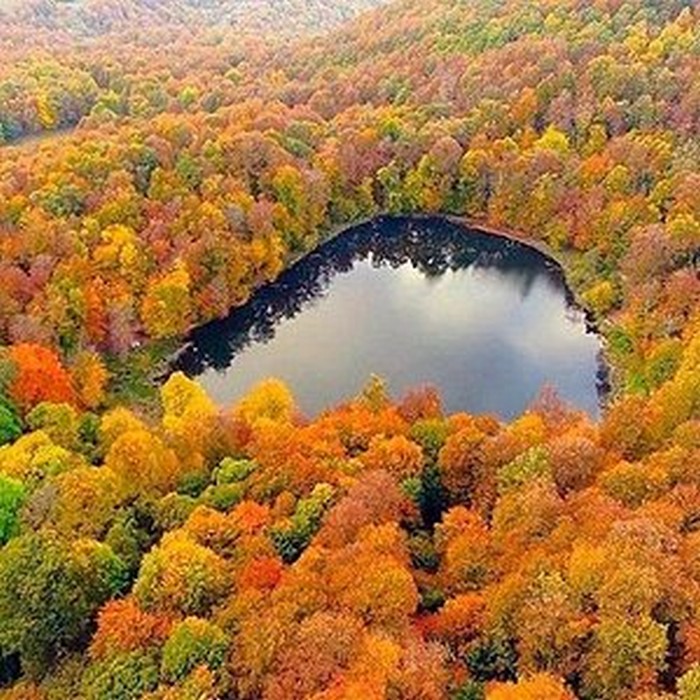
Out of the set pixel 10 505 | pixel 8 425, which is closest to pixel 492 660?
pixel 10 505

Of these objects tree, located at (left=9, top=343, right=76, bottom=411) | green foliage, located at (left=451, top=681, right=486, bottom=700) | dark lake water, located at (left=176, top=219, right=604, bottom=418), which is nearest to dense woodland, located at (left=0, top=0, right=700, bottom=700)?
green foliage, located at (left=451, top=681, right=486, bottom=700)

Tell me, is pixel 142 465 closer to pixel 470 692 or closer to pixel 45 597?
pixel 45 597

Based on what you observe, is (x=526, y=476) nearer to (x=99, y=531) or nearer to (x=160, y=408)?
(x=99, y=531)

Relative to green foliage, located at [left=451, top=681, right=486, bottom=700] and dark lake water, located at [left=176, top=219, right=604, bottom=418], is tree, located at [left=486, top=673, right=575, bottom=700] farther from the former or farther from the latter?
dark lake water, located at [left=176, top=219, right=604, bottom=418]

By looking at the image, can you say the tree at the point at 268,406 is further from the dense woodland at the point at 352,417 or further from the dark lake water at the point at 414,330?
the dark lake water at the point at 414,330

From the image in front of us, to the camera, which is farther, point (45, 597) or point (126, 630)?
point (45, 597)

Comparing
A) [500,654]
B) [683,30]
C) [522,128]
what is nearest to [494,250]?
[522,128]
